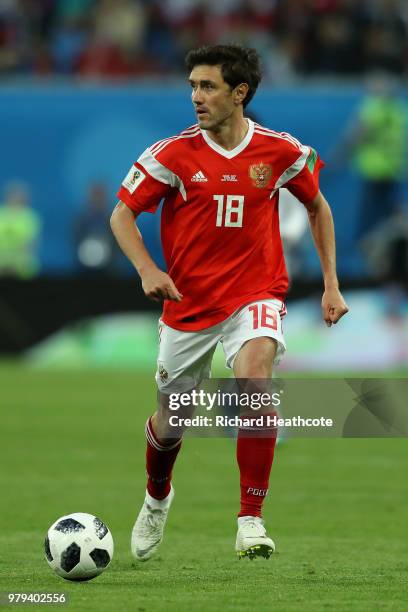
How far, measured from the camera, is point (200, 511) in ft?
28.2

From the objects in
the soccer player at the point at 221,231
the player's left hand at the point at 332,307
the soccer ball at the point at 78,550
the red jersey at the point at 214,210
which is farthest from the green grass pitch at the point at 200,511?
the red jersey at the point at 214,210

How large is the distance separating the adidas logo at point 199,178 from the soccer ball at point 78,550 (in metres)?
1.66

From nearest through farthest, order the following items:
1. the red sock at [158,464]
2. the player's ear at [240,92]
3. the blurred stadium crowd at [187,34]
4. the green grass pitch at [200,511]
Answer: the green grass pitch at [200,511] < the player's ear at [240,92] < the red sock at [158,464] < the blurred stadium crowd at [187,34]

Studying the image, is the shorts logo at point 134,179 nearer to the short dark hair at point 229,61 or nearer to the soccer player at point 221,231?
the soccer player at point 221,231

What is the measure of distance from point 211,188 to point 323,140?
13836 millimetres

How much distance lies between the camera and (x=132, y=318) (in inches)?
693

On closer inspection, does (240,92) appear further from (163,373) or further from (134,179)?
(163,373)

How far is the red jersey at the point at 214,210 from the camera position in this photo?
6633mm

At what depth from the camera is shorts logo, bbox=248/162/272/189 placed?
21.9 feet

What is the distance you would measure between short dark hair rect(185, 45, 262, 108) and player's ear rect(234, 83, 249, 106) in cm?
2

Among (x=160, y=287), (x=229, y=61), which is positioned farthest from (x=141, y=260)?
(x=229, y=61)

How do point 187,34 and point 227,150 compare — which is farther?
point 187,34

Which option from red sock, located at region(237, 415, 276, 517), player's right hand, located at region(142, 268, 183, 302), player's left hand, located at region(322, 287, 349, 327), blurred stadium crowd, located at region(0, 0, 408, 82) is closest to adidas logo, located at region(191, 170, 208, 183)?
player's right hand, located at region(142, 268, 183, 302)

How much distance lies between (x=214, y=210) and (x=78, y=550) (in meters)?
1.70
